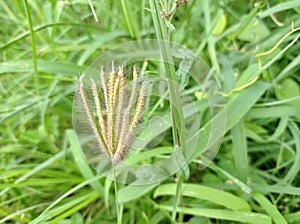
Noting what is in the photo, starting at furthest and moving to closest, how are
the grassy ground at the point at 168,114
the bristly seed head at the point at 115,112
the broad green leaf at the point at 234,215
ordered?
the grassy ground at the point at 168,114 < the broad green leaf at the point at 234,215 < the bristly seed head at the point at 115,112

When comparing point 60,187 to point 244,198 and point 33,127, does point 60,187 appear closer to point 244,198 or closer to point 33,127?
point 33,127

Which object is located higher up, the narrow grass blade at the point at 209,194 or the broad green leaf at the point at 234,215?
the narrow grass blade at the point at 209,194

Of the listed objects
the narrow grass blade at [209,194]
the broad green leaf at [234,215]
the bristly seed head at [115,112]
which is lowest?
the broad green leaf at [234,215]

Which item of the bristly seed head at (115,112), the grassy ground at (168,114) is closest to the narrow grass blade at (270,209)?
the grassy ground at (168,114)

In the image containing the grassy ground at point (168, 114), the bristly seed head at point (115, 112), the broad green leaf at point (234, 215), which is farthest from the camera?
the grassy ground at point (168, 114)

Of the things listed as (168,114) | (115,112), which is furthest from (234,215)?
(115,112)

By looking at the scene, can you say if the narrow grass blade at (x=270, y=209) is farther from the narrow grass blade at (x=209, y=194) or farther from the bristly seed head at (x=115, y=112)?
the bristly seed head at (x=115, y=112)
